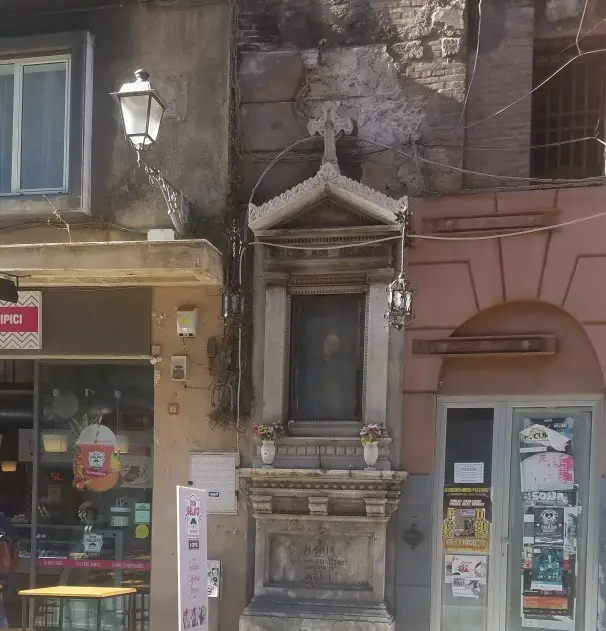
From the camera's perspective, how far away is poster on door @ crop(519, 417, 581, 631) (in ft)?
26.4

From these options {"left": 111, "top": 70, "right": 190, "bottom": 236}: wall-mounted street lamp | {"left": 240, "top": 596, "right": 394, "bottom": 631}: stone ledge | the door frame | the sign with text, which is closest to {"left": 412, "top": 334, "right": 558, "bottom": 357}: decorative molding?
the door frame

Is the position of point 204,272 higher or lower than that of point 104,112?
lower

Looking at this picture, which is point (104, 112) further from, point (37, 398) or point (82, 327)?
point (37, 398)

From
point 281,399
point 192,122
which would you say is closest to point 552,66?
point 192,122

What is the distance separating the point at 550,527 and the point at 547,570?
1.28 feet

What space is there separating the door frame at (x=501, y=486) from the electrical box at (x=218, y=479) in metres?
1.97

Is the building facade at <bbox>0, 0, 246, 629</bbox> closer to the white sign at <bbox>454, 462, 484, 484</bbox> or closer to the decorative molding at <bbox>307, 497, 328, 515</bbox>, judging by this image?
the decorative molding at <bbox>307, 497, 328, 515</bbox>

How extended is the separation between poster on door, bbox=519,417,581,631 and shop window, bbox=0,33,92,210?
522cm

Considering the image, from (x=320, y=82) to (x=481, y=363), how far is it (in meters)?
3.25

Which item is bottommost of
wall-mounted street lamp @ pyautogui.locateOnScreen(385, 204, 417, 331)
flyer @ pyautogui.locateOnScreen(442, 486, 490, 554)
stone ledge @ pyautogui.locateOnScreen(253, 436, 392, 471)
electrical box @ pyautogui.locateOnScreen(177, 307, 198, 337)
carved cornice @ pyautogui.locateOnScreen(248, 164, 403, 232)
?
flyer @ pyautogui.locateOnScreen(442, 486, 490, 554)

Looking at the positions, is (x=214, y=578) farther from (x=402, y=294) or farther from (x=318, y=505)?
(x=402, y=294)

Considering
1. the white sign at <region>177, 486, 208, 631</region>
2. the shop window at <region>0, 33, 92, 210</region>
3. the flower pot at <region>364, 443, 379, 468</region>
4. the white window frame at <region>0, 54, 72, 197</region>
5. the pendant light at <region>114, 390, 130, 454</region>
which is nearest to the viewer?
the white sign at <region>177, 486, 208, 631</region>

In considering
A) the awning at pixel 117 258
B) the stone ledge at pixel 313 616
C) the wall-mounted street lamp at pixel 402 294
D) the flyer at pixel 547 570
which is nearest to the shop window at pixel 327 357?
the wall-mounted street lamp at pixel 402 294

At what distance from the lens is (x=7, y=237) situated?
9367 mm
